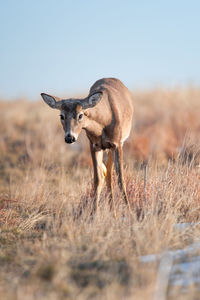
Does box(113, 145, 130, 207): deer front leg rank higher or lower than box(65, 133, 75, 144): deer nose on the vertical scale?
lower

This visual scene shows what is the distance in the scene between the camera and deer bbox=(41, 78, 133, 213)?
23.3 feet

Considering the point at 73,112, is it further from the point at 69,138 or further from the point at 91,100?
the point at 69,138

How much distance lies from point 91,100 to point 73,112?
Result: 1.32 feet

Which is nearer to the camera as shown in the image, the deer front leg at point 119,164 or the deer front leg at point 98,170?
the deer front leg at point 119,164

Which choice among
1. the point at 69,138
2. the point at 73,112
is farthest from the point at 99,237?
the point at 73,112

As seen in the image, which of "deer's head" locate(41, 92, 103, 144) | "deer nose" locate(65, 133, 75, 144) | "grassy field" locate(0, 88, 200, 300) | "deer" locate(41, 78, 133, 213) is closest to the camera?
"grassy field" locate(0, 88, 200, 300)

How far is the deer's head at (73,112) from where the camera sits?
22.6 feet

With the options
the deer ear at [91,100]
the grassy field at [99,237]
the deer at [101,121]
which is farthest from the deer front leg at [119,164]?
the deer ear at [91,100]

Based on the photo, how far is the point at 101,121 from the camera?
778cm

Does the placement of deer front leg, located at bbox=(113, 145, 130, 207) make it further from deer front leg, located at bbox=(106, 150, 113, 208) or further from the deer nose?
the deer nose

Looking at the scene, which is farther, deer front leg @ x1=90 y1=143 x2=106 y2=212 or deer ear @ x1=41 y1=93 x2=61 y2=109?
deer front leg @ x1=90 y1=143 x2=106 y2=212

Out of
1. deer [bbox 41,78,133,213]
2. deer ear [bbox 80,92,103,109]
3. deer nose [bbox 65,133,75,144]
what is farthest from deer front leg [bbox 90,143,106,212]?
deer nose [bbox 65,133,75,144]

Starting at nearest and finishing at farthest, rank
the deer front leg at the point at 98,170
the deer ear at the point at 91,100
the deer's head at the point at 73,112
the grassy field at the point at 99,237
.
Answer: the grassy field at the point at 99,237, the deer's head at the point at 73,112, the deer ear at the point at 91,100, the deer front leg at the point at 98,170

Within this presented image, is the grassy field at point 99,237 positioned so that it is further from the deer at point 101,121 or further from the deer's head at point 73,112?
the deer's head at point 73,112
